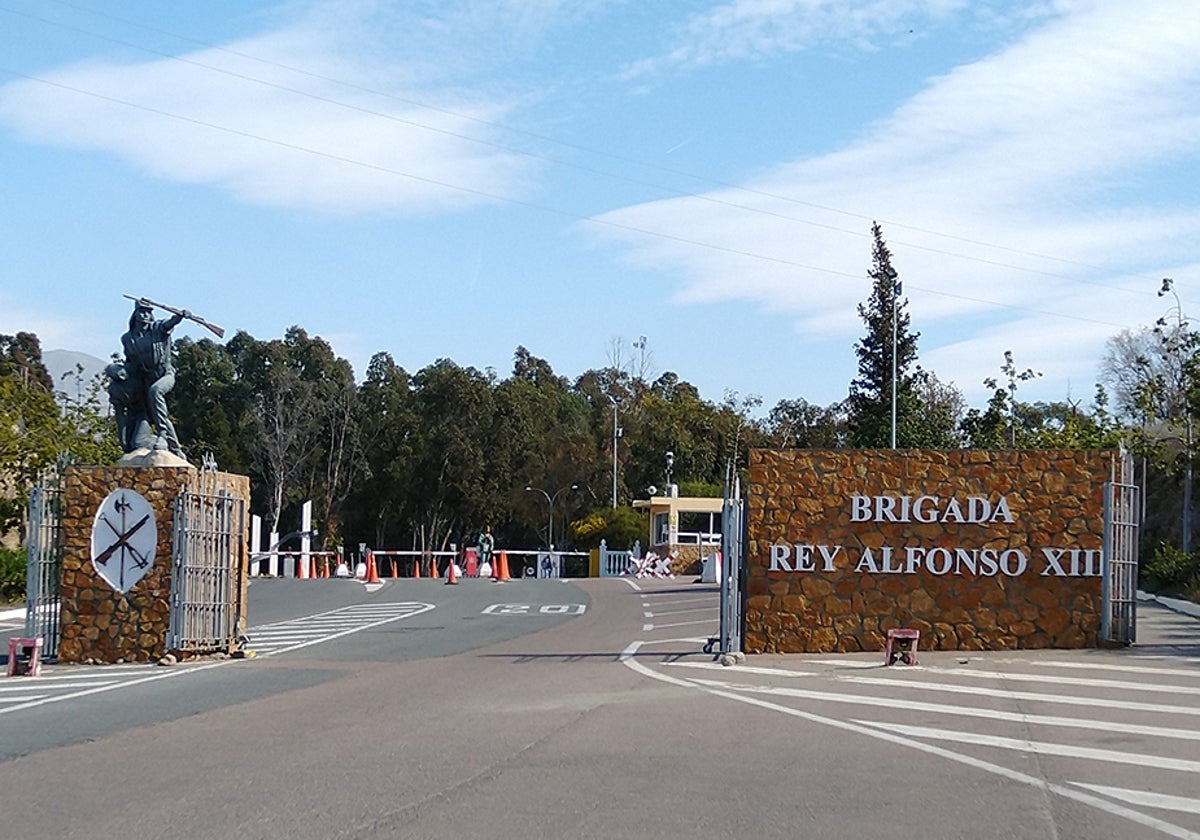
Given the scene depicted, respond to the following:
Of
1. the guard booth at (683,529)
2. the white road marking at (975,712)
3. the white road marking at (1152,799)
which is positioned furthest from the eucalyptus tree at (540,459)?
the white road marking at (1152,799)

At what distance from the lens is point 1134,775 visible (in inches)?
382

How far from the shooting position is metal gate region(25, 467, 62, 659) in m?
18.7

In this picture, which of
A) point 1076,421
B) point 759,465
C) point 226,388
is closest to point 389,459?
point 226,388

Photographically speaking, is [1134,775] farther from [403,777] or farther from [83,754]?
[83,754]

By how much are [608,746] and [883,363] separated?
3750cm

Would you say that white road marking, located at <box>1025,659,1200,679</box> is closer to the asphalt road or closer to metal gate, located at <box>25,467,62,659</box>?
the asphalt road

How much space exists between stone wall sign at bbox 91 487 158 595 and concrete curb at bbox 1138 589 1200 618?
17999 mm

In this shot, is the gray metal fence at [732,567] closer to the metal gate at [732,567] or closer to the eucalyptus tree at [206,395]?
the metal gate at [732,567]

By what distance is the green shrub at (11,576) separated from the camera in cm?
3206

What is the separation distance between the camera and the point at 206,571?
19.1 meters

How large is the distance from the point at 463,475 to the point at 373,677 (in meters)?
59.2

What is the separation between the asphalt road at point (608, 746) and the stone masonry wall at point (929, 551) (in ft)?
2.06

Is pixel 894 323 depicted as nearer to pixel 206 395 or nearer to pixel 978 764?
pixel 978 764

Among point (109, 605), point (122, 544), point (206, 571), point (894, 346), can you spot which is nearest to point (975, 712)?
point (206, 571)
